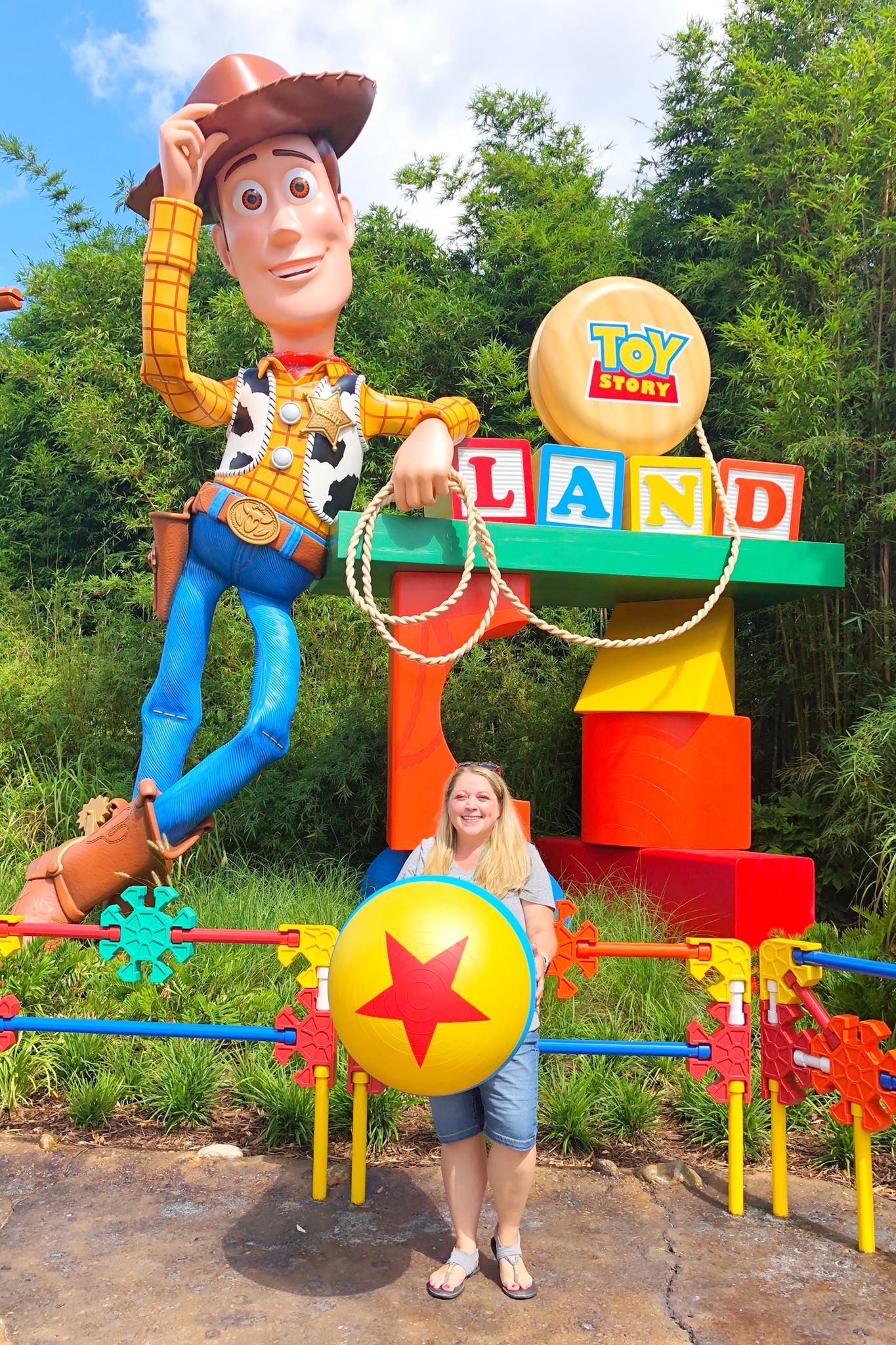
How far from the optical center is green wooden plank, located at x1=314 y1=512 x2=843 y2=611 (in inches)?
194

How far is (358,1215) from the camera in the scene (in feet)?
9.64

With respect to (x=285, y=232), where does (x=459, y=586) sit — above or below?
below

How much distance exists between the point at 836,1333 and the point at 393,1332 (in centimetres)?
97

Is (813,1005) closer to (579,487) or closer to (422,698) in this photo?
(422,698)

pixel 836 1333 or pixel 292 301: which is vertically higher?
pixel 292 301

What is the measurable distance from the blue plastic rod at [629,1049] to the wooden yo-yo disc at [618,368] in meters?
3.16

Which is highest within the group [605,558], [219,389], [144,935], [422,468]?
[219,389]

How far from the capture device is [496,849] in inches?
106

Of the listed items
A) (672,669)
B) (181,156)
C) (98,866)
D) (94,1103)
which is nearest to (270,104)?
(181,156)

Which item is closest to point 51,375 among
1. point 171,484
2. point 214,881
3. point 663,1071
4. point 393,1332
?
point 171,484

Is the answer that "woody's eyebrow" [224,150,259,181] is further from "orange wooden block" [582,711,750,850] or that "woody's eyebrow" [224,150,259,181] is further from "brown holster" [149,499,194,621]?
"orange wooden block" [582,711,750,850]

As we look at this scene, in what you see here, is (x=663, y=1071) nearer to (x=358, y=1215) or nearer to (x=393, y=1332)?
(x=358, y=1215)

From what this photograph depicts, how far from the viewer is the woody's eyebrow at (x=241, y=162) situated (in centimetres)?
503

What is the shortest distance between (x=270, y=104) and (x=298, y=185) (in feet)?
1.14
